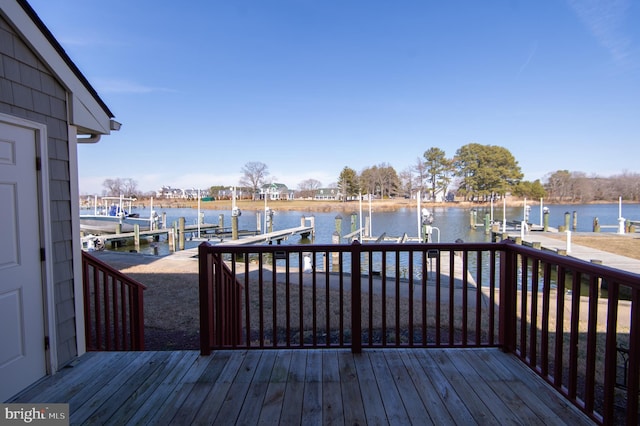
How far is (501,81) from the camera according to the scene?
18.8 meters

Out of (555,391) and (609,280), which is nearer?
(609,280)

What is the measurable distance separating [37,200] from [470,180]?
49.5m

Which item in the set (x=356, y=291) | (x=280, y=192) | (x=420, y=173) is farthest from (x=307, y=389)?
(x=280, y=192)

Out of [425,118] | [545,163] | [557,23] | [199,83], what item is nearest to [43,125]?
[557,23]

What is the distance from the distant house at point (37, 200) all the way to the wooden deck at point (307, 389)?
267mm

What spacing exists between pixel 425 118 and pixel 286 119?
1183cm

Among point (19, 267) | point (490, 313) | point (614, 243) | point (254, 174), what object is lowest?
point (614, 243)

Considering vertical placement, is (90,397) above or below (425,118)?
below

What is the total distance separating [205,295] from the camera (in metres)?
2.54

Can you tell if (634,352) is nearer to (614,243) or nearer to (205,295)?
(205,295)

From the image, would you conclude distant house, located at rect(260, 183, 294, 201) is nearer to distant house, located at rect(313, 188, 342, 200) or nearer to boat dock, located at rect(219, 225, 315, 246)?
distant house, located at rect(313, 188, 342, 200)

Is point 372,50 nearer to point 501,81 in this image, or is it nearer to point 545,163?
point 501,81

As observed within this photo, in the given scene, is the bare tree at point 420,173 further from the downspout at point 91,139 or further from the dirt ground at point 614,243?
the downspout at point 91,139

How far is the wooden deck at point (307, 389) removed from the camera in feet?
5.96
